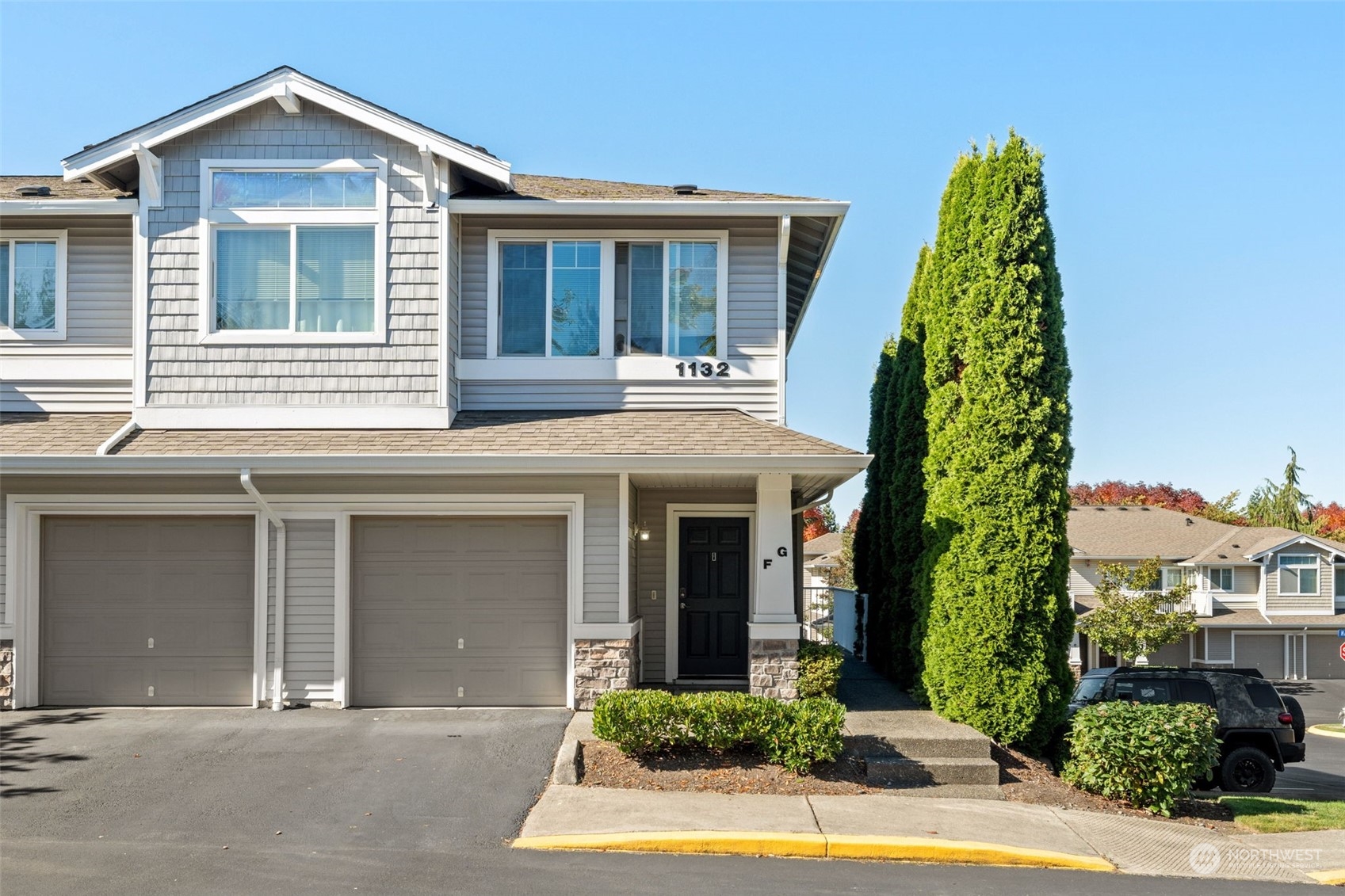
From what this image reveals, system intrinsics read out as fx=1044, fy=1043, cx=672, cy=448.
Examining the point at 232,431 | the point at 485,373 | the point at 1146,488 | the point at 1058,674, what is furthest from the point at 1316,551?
the point at 232,431

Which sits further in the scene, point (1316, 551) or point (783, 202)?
point (1316, 551)

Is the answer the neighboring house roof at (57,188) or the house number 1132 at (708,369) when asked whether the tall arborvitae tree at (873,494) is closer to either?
the house number 1132 at (708,369)

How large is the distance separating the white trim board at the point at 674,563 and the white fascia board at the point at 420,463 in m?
2.49

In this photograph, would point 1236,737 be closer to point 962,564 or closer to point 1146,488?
point 962,564

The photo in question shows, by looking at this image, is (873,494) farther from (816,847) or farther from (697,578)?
(816,847)

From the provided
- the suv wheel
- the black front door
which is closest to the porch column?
the black front door

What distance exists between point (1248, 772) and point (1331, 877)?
6.06 meters

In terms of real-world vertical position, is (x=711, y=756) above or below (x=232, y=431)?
below

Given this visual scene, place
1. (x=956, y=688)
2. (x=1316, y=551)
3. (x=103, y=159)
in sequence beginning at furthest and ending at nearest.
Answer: (x=1316, y=551) → (x=103, y=159) → (x=956, y=688)

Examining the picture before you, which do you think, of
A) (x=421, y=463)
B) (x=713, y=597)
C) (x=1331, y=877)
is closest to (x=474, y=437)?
(x=421, y=463)

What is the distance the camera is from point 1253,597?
3825cm

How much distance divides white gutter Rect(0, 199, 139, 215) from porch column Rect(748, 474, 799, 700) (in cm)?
791

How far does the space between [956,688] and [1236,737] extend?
194 inches

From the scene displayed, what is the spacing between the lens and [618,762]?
30.3 feet
